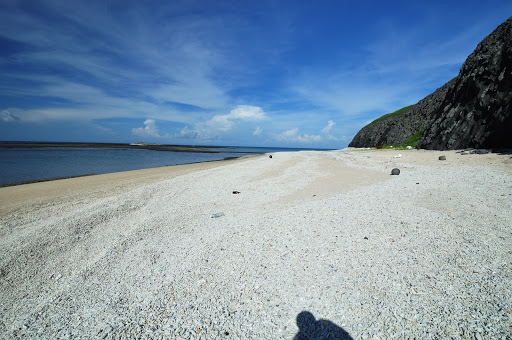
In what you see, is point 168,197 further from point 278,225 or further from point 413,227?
point 413,227

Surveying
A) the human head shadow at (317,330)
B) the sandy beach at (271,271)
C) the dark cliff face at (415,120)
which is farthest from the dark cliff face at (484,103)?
the human head shadow at (317,330)

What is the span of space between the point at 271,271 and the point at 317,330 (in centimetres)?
150

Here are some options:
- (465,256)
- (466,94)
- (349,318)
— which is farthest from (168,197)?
(466,94)

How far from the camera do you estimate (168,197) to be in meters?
11.5

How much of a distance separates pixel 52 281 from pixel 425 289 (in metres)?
7.25

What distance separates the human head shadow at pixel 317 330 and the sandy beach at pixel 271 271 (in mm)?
18

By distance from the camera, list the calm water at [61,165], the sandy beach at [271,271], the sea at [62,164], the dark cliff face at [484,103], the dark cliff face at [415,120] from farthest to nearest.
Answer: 1. the dark cliff face at [415,120]
2. the calm water at [61,165]
3. the sea at [62,164]
4. the dark cliff face at [484,103]
5. the sandy beach at [271,271]

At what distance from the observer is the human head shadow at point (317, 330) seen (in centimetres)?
300

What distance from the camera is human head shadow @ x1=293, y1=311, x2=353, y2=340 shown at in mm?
Result: 2998

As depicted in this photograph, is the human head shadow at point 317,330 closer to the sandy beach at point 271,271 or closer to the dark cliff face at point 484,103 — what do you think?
the sandy beach at point 271,271

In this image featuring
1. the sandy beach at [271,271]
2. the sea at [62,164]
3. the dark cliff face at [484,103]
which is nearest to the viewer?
the sandy beach at [271,271]

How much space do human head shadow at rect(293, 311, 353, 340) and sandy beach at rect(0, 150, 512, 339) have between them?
2 cm

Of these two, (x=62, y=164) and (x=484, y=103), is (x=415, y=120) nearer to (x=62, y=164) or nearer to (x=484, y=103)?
(x=484, y=103)

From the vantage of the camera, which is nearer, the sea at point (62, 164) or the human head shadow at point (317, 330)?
the human head shadow at point (317, 330)
